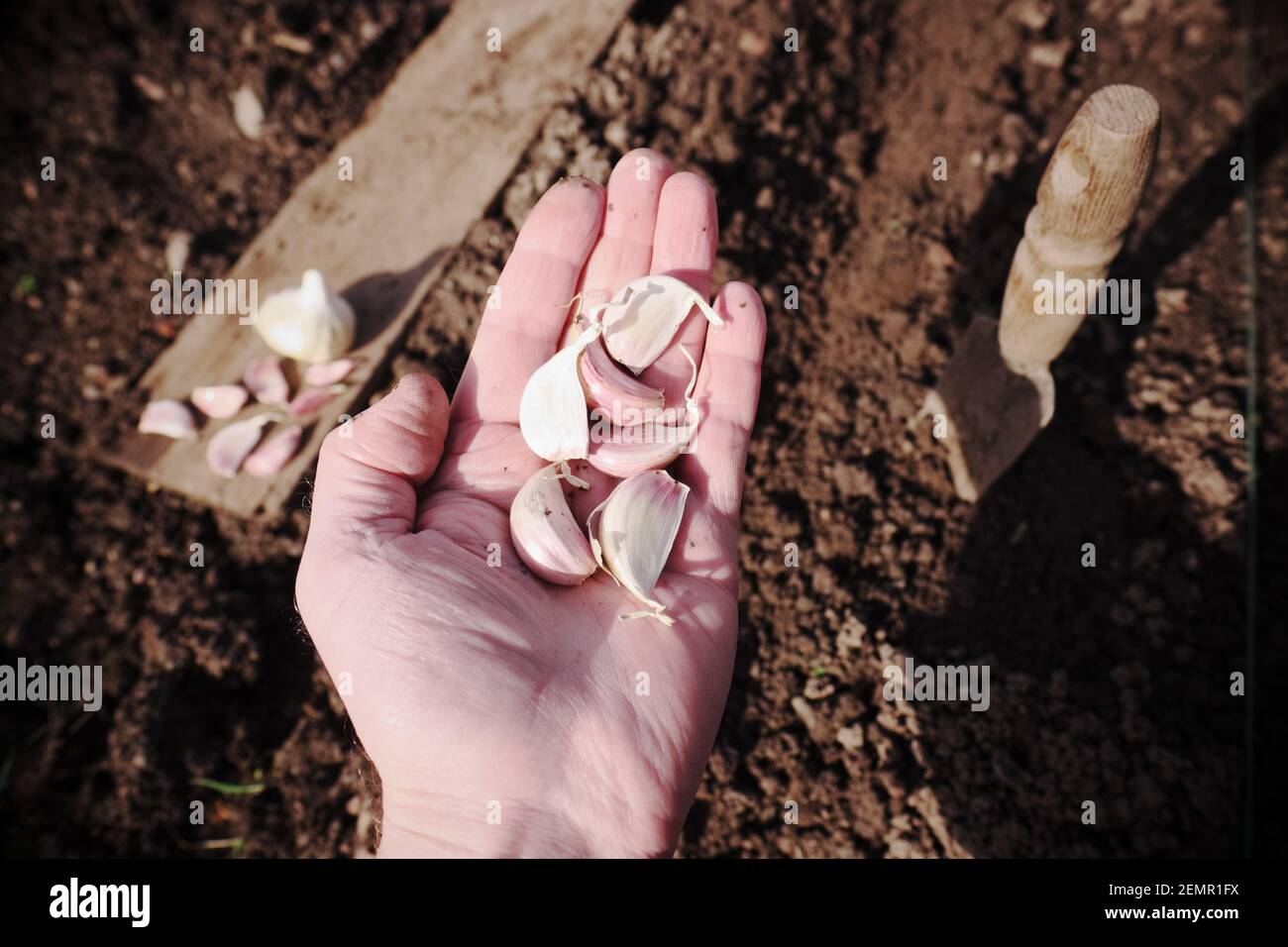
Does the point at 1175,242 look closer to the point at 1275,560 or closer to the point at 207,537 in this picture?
the point at 1275,560

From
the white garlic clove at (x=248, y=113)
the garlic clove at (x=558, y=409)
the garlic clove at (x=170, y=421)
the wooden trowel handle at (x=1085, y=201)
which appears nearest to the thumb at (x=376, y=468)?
the garlic clove at (x=558, y=409)

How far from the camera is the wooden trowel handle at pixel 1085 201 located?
1752mm

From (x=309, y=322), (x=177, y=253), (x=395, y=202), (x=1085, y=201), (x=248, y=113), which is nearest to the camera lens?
(x=1085, y=201)

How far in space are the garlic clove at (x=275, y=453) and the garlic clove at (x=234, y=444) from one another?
0.11ft

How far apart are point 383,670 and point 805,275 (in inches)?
77.6

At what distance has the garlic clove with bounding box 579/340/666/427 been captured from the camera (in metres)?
2.00

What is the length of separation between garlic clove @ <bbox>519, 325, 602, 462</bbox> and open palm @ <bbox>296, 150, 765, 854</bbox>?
0.09 m

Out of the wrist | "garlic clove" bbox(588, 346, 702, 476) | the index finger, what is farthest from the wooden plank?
the wrist

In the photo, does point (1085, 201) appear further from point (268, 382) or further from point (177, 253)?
point (177, 253)

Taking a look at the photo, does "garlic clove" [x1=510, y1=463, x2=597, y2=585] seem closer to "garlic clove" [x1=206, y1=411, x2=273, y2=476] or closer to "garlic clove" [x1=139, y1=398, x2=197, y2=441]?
"garlic clove" [x1=206, y1=411, x2=273, y2=476]

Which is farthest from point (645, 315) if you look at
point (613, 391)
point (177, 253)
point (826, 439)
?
point (177, 253)

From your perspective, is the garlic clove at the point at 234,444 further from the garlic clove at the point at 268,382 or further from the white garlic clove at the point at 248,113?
the white garlic clove at the point at 248,113

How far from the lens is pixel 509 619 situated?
5.81 feet

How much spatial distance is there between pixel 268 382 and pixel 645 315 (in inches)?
57.5
